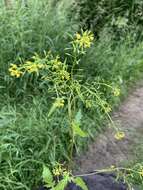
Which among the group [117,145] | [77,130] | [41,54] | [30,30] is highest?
[30,30]

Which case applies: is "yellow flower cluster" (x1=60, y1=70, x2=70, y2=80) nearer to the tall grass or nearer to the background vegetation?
the background vegetation

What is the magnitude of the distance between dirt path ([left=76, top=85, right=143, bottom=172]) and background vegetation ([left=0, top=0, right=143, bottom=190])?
3.9 inches

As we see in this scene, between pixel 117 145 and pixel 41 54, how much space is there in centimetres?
105

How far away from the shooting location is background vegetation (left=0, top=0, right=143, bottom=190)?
11.9 feet

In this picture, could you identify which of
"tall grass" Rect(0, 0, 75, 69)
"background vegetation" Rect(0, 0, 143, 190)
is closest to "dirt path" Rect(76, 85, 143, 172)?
"background vegetation" Rect(0, 0, 143, 190)

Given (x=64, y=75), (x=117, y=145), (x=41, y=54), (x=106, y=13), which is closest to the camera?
(x=64, y=75)

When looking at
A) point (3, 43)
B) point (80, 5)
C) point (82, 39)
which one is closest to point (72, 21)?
point (80, 5)

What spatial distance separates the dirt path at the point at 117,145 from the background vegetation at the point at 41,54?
99 mm

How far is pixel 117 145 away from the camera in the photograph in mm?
4242

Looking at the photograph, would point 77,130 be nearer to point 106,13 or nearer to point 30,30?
point 30,30

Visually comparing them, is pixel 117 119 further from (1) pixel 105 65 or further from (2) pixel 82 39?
(2) pixel 82 39

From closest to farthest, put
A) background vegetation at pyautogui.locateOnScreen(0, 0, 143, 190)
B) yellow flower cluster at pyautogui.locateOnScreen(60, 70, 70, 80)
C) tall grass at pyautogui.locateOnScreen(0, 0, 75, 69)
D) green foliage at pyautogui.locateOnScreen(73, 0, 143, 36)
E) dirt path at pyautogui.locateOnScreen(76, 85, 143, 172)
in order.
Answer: yellow flower cluster at pyautogui.locateOnScreen(60, 70, 70, 80) < background vegetation at pyautogui.locateOnScreen(0, 0, 143, 190) < dirt path at pyautogui.locateOnScreen(76, 85, 143, 172) < tall grass at pyautogui.locateOnScreen(0, 0, 75, 69) < green foliage at pyautogui.locateOnScreen(73, 0, 143, 36)

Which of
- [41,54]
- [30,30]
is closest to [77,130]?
[41,54]

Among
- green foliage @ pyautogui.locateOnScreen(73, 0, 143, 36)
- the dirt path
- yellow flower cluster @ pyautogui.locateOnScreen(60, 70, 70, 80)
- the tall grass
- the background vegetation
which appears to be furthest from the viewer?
green foliage @ pyautogui.locateOnScreen(73, 0, 143, 36)
